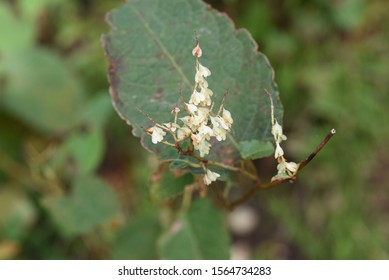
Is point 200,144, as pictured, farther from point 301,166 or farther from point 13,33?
point 13,33

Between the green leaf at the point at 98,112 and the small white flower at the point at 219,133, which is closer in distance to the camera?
the small white flower at the point at 219,133

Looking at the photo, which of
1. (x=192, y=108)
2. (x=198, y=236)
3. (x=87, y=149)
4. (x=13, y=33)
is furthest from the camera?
(x=13, y=33)

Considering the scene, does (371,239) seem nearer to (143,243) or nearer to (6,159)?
(143,243)

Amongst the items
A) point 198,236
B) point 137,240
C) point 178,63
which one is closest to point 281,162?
point 178,63

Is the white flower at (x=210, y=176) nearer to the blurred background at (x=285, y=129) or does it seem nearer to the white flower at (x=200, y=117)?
the white flower at (x=200, y=117)

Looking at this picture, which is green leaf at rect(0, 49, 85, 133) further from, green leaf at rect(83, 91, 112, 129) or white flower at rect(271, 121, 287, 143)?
white flower at rect(271, 121, 287, 143)

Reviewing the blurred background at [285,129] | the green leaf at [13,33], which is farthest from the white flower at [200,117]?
the green leaf at [13,33]

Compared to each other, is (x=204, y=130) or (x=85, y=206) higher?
(x=204, y=130)

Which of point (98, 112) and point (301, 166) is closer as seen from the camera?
point (301, 166)
